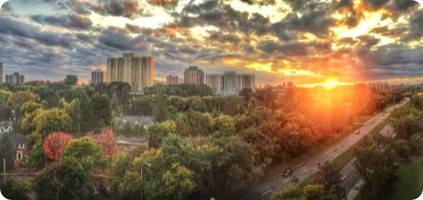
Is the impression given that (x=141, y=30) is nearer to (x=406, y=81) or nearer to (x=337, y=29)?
(x=337, y=29)

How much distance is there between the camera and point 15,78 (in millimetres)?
5699

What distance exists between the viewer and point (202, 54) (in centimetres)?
541

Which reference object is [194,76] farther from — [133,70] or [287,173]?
[287,173]

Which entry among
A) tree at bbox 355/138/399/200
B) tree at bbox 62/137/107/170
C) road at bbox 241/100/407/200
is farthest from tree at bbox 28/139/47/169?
tree at bbox 355/138/399/200

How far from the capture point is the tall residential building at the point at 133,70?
5.54m

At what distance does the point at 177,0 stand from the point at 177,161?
173cm

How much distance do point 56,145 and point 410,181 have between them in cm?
404

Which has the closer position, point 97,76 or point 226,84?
point 226,84

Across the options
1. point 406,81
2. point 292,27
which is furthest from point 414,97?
point 292,27

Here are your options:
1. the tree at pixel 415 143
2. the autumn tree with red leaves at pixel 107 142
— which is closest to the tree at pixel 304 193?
the tree at pixel 415 143

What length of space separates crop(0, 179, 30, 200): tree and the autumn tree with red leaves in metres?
0.89

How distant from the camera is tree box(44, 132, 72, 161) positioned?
18.3 ft

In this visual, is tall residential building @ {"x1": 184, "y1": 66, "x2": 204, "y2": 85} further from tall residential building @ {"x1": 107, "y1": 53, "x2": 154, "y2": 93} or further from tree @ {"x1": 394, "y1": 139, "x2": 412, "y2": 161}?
tree @ {"x1": 394, "y1": 139, "x2": 412, "y2": 161}

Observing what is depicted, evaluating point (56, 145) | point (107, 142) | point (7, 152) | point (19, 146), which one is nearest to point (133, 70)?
point (107, 142)
